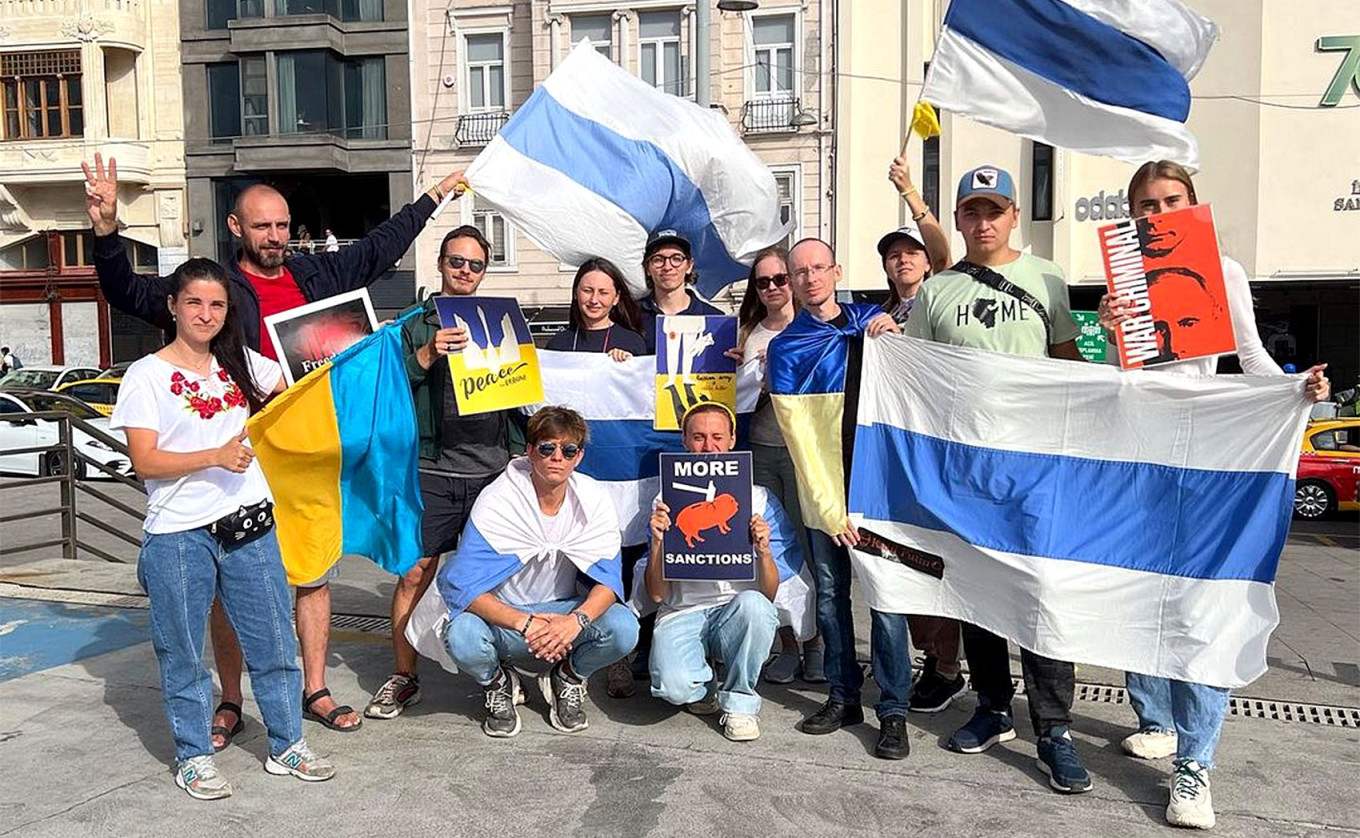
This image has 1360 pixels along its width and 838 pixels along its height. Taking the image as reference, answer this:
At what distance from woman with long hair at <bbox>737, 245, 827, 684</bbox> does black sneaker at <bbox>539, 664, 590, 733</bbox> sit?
1.17m

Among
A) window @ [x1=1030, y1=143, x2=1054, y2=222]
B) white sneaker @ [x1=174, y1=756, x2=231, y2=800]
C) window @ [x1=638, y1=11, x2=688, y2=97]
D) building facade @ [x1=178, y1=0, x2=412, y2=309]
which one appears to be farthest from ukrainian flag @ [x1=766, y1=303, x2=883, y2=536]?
building facade @ [x1=178, y1=0, x2=412, y2=309]

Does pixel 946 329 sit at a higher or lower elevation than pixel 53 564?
higher

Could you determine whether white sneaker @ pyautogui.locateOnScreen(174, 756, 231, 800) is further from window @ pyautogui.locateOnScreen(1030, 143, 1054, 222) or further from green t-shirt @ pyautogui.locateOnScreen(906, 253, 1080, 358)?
window @ pyautogui.locateOnScreen(1030, 143, 1054, 222)

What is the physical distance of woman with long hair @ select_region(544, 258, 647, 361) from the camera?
5.12 m

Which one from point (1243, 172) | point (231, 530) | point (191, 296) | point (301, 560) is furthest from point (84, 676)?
point (1243, 172)

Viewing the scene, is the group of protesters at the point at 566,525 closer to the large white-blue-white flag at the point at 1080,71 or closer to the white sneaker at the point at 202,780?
the white sneaker at the point at 202,780

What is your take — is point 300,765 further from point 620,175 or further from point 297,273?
point 620,175

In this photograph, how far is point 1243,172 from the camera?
19531 millimetres

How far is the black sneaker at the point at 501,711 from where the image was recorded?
4523mm

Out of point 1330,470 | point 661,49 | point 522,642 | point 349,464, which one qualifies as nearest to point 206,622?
point 349,464

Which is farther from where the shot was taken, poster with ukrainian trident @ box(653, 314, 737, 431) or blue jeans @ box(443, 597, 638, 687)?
poster with ukrainian trident @ box(653, 314, 737, 431)

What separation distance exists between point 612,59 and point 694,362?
64.0 ft

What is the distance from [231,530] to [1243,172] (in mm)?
20161

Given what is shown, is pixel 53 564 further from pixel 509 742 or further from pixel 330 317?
pixel 509 742
